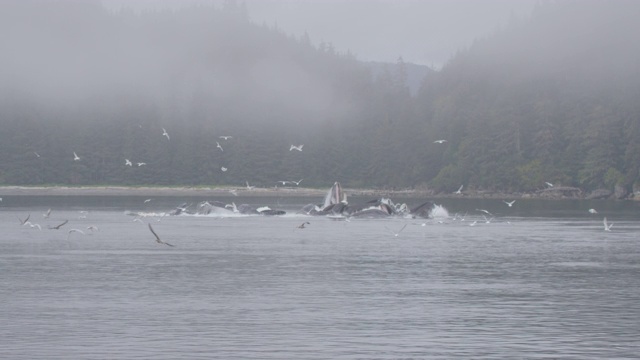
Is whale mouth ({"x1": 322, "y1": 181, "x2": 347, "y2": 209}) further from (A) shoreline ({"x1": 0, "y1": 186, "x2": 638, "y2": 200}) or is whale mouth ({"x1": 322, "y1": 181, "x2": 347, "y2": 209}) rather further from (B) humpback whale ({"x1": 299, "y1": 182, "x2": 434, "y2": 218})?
(A) shoreline ({"x1": 0, "y1": 186, "x2": 638, "y2": 200})

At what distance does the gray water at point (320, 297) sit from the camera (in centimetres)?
Result: 2738

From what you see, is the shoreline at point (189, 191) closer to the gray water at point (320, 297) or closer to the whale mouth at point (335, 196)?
the whale mouth at point (335, 196)

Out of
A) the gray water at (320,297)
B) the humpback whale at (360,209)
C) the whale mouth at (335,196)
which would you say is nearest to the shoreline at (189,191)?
the whale mouth at (335,196)

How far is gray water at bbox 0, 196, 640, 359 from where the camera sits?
2738cm

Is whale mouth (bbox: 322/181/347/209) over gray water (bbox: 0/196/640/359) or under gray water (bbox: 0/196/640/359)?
over

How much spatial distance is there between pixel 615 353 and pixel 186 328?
1117 cm

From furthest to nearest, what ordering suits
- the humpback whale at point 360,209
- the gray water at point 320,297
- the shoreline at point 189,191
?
the shoreline at point 189,191 → the humpback whale at point 360,209 → the gray water at point 320,297

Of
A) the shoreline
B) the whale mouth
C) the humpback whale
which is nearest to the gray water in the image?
the humpback whale

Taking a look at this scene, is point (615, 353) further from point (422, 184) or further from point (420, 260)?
point (422, 184)

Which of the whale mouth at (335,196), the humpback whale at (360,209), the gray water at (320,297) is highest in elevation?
the whale mouth at (335,196)

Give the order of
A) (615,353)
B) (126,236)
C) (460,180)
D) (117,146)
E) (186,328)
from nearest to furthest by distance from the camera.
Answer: (615,353) → (186,328) → (126,236) → (460,180) → (117,146)

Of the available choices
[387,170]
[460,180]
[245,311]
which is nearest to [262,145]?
[387,170]

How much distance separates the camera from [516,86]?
184875 mm

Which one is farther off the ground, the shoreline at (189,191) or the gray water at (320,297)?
the shoreline at (189,191)
